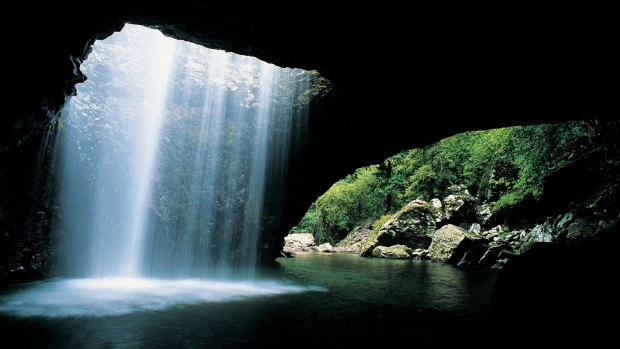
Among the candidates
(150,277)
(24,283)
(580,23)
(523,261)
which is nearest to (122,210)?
(150,277)

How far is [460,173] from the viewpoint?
32.1m

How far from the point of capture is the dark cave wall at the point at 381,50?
545 cm

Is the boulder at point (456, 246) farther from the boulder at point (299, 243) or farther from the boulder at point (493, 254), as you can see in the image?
the boulder at point (299, 243)

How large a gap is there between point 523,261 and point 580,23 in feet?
13.5

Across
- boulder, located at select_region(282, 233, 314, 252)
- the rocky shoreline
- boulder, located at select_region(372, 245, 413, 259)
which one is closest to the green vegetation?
the rocky shoreline

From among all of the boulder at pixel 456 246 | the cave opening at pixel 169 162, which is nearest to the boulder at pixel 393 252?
the boulder at pixel 456 246

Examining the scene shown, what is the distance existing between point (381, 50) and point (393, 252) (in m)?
20.1

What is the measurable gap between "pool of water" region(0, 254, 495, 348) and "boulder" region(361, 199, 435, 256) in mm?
14431

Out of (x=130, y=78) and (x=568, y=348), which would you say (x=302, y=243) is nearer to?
(x=130, y=78)

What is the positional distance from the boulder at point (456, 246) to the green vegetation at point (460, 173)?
2.78 meters

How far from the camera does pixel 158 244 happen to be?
523 inches

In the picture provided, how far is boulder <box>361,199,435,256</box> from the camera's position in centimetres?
2520

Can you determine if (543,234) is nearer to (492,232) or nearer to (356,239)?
(492,232)

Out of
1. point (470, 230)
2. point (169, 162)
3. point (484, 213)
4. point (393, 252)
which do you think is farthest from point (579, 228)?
point (169, 162)
